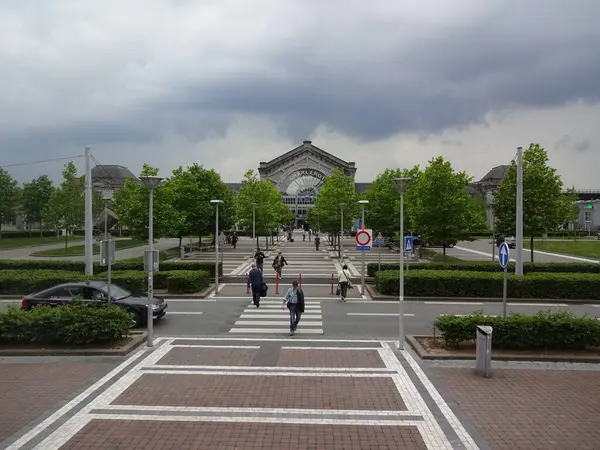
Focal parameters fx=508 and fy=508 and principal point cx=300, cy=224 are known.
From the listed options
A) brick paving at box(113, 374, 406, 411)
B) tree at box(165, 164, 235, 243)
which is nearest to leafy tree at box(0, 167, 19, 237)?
tree at box(165, 164, 235, 243)

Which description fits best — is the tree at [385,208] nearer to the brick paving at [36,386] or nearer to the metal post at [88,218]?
the metal post at [88,218]

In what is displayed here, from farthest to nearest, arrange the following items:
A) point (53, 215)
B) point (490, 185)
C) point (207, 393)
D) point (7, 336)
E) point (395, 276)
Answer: point (490, 185) < point (53, 215) < point (395, 276) < point (7, 336) < point (207, 393)

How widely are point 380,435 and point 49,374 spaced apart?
23.4ft

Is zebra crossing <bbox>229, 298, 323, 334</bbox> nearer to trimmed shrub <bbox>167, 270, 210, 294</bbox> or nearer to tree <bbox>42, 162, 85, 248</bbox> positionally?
trimmed shrub <bbox>167, 270, 210, 294</bbox>

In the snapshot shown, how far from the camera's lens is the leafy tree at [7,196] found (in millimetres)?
68750

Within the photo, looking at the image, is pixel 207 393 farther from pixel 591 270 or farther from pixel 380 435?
pixel 591 270

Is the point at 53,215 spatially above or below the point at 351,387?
above

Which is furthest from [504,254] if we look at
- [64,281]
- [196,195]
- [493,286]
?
[196,195]

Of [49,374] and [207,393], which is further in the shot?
[49,374]

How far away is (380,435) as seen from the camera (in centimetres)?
762

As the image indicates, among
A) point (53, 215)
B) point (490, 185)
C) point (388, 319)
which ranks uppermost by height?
point (490, 185)

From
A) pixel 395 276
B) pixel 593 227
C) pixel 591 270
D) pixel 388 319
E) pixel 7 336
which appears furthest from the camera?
pixel 593 227

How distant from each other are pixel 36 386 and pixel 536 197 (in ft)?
97.8

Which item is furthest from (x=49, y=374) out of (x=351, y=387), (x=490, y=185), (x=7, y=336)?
(x=490, y=185)
